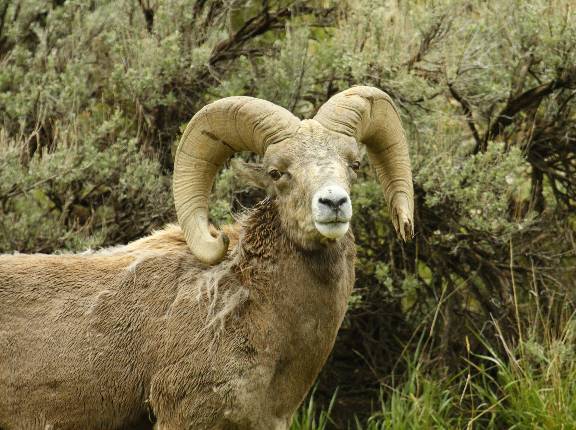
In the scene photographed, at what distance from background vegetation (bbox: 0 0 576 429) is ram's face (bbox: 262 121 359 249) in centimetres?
223

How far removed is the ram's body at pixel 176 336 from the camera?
5.47 m

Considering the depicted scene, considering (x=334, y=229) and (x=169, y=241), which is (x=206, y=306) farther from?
(x=334, y=229)

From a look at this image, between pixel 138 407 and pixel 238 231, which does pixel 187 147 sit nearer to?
pixel 238 231

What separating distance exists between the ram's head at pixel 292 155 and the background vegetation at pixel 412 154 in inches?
74.7

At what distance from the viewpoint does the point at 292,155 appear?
5574 mm

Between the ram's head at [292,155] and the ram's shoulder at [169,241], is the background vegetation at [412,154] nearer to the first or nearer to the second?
the ram's shoulder at [169,241]

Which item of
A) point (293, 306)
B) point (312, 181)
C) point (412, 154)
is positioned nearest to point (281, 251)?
point (293, 306)

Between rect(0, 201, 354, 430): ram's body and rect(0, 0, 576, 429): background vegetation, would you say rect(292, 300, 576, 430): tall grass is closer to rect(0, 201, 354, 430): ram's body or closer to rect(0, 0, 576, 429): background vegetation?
rect(0, 0, 576, 429): background vegetation

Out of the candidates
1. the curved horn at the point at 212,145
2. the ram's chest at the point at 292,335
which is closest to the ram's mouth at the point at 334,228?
the ram's chest at the point at 292,335

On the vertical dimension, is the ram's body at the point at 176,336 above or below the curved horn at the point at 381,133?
below

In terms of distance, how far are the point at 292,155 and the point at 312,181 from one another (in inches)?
11.6

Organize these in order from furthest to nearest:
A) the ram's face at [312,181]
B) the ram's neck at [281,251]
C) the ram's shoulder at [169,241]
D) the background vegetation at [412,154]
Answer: the background vegetation at [412,154], the ram's shoulder at [169,241], the ram's neck at [281,251], the ram's face at [312,181]

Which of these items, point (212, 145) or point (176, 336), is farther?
point (212, 145)

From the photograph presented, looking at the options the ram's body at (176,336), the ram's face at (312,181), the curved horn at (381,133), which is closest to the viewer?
the ram's face at (312,181)
